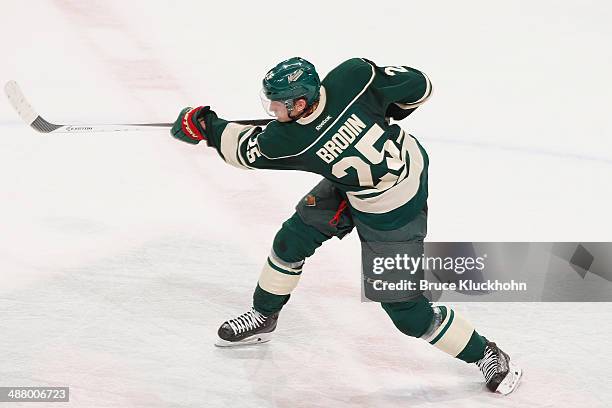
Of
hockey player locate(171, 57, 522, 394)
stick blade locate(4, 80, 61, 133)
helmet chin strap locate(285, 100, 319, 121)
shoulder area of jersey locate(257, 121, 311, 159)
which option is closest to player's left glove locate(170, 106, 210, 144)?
hockey player locate(171, 57, 522, 394)

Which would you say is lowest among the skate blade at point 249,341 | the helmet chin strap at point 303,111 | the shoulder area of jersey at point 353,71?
the skate blade at point 249,341

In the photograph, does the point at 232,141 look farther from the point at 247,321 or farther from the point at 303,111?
the point at 247,321

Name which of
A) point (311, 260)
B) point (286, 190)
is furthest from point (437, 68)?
point (311, 260)

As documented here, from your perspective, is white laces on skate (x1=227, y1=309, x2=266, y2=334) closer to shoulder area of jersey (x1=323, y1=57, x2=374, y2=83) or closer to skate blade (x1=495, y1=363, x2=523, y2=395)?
skate blade (x1=495, y1=363, x2=523, y2=395)

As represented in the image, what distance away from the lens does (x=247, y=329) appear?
13.0 ft

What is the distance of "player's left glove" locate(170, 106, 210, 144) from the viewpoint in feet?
11.7

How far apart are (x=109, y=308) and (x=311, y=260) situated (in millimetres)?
892

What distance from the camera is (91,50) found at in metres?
6.16

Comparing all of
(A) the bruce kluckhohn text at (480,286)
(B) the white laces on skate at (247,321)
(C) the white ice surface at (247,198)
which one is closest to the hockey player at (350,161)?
(B) the white laces on skate at (247,321)

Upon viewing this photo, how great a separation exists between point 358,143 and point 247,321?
98 centimetres

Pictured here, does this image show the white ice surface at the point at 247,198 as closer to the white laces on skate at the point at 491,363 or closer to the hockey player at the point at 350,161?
the white laces on skate at the point at 491,363

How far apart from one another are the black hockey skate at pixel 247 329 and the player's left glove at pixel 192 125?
2.49 ft

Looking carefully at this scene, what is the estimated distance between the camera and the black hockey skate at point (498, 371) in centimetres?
366

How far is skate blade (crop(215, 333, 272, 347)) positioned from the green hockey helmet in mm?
1070
